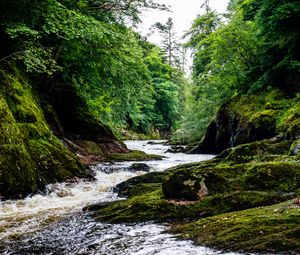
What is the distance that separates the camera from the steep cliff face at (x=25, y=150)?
23.3 feet

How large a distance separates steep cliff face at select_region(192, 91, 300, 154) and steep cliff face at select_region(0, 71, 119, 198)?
237 inches

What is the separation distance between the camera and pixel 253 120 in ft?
40.9

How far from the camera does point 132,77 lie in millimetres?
14250

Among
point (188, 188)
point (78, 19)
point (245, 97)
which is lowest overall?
point (188, 188)

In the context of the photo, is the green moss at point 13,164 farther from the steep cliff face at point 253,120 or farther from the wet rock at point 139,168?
the steep cliff face at point 253,120

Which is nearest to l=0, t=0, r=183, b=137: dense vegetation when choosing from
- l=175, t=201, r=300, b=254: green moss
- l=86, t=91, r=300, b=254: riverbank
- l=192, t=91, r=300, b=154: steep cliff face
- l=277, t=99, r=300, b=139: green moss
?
l=192, t=91, r=300, b=154: steep cliff face

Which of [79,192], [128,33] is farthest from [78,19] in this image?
[79,192]

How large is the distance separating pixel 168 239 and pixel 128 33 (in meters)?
11.9

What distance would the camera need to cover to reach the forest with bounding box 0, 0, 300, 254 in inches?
179

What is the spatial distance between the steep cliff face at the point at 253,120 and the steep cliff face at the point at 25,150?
6.03m

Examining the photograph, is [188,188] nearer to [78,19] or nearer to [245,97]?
[78,19]

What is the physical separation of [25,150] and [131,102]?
33.2ft

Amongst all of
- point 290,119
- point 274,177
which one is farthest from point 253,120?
point 274,177

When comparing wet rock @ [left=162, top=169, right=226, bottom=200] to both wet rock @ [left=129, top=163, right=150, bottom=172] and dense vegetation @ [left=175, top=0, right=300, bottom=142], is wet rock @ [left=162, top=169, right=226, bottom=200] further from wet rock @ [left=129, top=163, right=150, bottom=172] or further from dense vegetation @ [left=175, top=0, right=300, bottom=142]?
dense vegetation @ [left=175, top=0, right=300, bottom=142]
